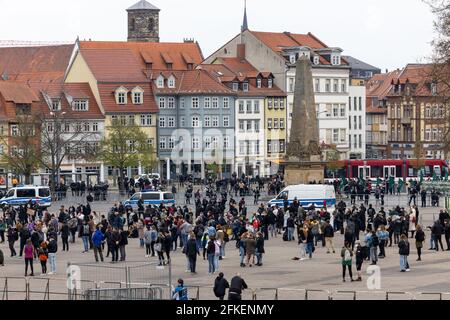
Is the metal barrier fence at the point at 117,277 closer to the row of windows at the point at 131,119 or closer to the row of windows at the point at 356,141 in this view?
the row of windows at the point at 131,119

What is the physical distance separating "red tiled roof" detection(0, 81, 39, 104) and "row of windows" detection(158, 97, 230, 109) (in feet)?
39.0

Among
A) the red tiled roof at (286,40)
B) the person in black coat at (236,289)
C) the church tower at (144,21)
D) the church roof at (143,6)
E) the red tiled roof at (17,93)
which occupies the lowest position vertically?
the person in black coat at (236,289)

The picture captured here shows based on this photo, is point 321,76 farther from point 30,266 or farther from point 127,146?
point 30,266

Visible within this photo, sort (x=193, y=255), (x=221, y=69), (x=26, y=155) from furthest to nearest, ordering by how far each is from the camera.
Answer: (x=221, y=69)
(x=26, y=155)
(x=193, y=255)

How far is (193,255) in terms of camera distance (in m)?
46.0

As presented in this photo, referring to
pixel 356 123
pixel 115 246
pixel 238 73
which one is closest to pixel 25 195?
pixel 115 246

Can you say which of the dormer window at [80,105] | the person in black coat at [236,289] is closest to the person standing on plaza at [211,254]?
the person in black coat at [236,289]

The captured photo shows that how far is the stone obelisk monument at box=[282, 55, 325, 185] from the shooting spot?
8744 centimetres

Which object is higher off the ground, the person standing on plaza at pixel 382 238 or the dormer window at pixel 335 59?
→ the dormer window at pixel 335 59

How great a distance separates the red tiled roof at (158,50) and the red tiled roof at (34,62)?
3725mm

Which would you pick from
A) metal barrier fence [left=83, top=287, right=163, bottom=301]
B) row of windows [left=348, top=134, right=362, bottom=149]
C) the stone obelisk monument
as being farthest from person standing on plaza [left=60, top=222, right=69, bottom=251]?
row of windows [left=348, top=134, right=362, bottom=149]

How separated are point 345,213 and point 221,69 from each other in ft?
225

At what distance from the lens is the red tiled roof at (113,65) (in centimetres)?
12069
